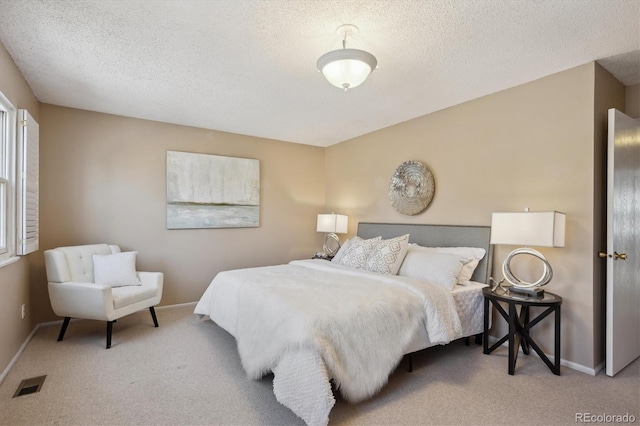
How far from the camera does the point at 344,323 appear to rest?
219 centimetres

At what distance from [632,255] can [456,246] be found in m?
1.41

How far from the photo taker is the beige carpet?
2047 mm

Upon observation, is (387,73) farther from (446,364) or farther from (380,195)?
(446,364)

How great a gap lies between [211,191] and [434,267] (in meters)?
3.10

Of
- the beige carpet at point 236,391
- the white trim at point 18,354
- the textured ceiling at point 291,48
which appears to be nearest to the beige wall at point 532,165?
the textured ceiling at point 291,48

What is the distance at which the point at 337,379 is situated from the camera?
200 centimetres

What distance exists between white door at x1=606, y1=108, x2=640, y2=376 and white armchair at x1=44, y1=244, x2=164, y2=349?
4.09 m

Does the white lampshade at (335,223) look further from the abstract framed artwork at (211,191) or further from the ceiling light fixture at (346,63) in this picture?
the ceiling light fixture at (346,63)

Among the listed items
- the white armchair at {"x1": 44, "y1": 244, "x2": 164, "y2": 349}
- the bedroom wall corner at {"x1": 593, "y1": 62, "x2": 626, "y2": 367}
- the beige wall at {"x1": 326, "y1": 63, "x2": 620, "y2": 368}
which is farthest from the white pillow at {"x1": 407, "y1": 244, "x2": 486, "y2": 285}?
the white armchair at {"x1": 44, "y1": 244, "x2": 164, "y2": 349}

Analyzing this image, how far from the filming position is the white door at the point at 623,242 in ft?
8.46

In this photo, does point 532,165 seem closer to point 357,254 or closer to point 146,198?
point 357,254

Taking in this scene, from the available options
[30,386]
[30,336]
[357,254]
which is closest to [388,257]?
[357,254]

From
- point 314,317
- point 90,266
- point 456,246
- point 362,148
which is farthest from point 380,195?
point 90,266

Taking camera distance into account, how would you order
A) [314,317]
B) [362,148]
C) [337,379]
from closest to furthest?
1. [337,379]
2. [314,317]
3. [362,148]
